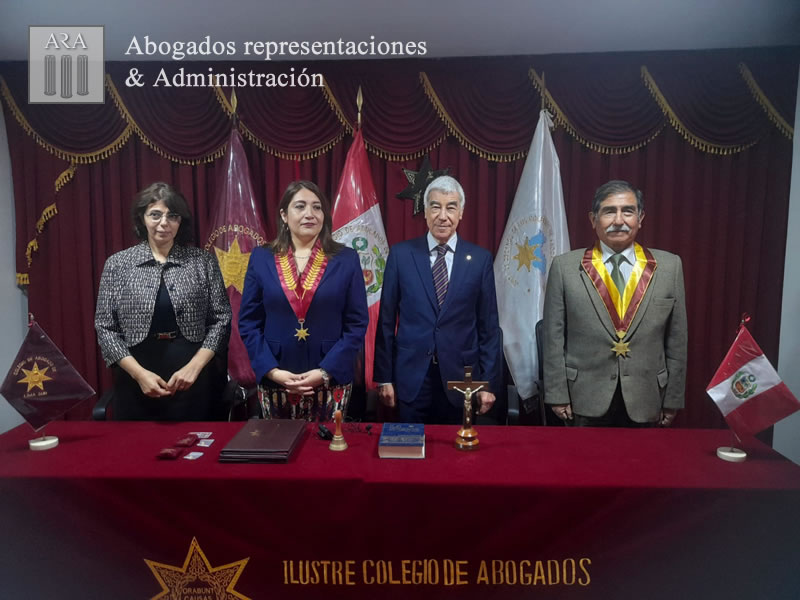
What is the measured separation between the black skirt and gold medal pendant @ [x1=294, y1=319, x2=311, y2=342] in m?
0.44

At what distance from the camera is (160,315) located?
6.23 feet

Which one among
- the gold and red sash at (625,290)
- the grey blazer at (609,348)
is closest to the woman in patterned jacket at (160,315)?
the grey blazer at (609,348)

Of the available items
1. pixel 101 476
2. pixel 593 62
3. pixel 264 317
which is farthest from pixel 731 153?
pixel 101 476

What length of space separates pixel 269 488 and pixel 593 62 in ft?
9.21

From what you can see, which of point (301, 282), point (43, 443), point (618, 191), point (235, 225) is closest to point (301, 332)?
point (301, 282)

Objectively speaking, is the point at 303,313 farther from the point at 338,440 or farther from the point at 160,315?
the point at 338,440

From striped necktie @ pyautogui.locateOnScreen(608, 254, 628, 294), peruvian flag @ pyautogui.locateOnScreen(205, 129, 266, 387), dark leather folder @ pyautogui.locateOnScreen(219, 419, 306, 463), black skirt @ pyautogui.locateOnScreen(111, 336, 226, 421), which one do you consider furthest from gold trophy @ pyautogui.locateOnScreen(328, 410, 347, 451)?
peruvian flag @ pyautogui.locateOnScreen(205, 129, 266, 387)

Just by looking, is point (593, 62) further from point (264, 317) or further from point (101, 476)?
point (101, 476)

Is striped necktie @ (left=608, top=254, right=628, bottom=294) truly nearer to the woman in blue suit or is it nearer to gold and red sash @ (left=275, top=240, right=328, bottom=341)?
the woman in blue suit

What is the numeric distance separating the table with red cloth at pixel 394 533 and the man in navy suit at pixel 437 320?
0.78 metres

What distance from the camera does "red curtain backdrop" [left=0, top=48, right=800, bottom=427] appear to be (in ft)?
8.64

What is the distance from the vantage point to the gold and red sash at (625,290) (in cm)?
180

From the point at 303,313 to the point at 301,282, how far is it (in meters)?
0.13

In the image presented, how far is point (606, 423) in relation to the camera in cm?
190
